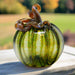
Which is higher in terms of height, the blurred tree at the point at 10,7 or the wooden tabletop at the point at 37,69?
the wooden tabletop at the point at 37,69

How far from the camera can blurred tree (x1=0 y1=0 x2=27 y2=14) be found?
26.8 ft

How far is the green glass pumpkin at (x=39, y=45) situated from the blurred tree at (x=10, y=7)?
714cm

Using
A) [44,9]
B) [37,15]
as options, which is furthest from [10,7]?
[37,15]

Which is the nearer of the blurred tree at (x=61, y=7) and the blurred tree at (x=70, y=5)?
the blurred tree at (x=70, y=5)

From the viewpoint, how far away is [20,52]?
0.98 meters

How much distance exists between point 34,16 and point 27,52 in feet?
0.67

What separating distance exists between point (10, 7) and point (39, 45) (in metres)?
7.63

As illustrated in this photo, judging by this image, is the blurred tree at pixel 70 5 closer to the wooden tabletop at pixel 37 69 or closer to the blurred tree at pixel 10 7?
the blurred tree at pixel 10 7

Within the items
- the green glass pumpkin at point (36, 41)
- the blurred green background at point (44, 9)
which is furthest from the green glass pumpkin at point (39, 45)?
the blurred green background at point (44, 9)

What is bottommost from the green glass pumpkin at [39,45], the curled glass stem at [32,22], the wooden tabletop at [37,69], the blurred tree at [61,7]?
the blurred tree at [61,7]

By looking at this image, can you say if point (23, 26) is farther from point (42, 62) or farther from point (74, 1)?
point (74, 1)

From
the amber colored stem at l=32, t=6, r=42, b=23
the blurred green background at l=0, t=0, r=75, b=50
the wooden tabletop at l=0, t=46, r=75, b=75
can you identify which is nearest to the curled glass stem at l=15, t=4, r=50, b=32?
the amber colored stem at l=32, t=6, r=42, b=23

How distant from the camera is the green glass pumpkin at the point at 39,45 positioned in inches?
37.3

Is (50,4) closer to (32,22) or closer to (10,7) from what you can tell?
(10,7)
